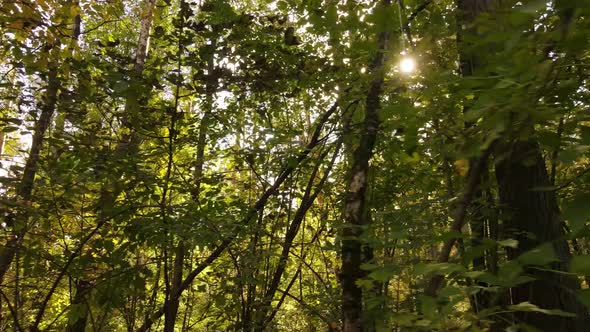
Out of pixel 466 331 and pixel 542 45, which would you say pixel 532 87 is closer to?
A: pixel 542 45

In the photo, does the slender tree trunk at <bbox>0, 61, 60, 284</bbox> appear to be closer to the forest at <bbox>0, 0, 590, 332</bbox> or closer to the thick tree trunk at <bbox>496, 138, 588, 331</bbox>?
the forest at <bbox>0, 0, 590, 332</bbox>

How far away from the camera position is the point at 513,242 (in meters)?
1.10

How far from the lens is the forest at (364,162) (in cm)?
112

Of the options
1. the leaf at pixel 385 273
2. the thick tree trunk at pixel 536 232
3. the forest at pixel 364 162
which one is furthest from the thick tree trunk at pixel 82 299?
the thick tree trunk at pixel 536 232

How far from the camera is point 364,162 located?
9.22ft

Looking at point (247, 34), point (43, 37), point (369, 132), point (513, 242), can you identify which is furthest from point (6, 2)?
point (513, 242)

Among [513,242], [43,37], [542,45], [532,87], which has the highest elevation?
[43,37]

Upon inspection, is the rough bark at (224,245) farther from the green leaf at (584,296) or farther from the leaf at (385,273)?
the green leaf at (584,296)

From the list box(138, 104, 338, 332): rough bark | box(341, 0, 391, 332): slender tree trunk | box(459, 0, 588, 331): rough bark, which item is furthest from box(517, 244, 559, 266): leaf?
box(138, 104, 338, 332): rough bark

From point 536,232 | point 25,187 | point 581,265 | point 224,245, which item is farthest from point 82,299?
point 581,265

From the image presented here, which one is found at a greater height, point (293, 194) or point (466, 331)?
point (293, 194)

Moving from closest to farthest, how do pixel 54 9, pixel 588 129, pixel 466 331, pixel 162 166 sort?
1. pixel 588 129
2. pixel 466 331
3. pixel 54 9
4. pixel 162 166

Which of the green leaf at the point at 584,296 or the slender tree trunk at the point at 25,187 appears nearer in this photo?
the green leaf at the point at 584,296

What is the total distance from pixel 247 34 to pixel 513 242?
3638 millimetres
